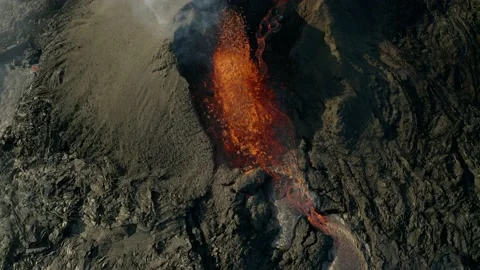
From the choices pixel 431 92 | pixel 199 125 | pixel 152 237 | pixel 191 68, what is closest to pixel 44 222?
pixel 152 237

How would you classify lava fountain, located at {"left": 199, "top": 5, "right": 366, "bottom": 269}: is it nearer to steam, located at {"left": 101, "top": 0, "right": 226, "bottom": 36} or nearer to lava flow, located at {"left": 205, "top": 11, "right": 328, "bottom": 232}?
lava flow, located at {"left": 205, "top": 11, "right": 328, "bottom": 232}

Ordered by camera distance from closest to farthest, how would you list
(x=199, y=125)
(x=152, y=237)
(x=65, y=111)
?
1. (x=152, y=237)
2. (x=199, y=125)
3. (x=65, y=111)

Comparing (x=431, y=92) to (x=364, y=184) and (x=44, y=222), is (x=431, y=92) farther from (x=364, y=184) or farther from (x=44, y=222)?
(x=44, y=222)

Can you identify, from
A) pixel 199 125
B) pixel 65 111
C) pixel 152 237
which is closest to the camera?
pixel 152 237

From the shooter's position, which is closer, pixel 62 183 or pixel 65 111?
pixel 62 183

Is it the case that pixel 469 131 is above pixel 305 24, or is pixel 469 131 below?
below

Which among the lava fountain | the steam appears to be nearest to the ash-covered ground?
the steam

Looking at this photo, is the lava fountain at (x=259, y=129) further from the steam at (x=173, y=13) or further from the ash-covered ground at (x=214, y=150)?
the steam at (x=173, y=13)

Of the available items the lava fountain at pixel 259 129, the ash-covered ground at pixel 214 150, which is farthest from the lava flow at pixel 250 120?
the ash-covered ground at pixel 214 150
